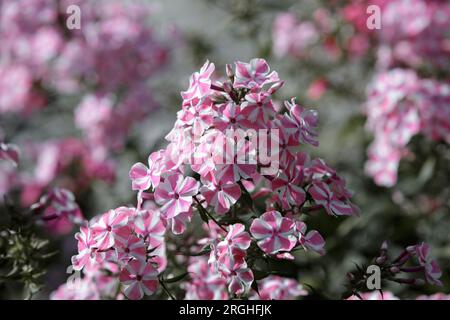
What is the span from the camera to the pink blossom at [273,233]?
47.1 inches

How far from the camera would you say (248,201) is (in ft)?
4.31

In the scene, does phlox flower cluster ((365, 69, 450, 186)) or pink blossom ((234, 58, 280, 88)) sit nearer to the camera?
pink blossom ((234, 58, 280, 88))

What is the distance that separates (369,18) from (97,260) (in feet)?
5.28

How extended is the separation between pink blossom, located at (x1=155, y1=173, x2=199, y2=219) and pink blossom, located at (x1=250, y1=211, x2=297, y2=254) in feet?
0.40

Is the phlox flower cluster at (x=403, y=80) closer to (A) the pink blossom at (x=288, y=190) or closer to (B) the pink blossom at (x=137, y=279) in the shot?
(A) the pink blossom at (x=288, y=190)

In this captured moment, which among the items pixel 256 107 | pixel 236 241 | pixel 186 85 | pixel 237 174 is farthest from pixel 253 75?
pixel 186 85

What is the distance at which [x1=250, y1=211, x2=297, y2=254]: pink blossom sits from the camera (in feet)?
3.93

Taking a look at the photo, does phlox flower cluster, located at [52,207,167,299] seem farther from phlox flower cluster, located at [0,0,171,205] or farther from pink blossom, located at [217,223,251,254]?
phlox flower cluster, located at [0,0,171,205]

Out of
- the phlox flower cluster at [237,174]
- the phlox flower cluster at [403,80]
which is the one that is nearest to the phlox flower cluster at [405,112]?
the phlox flower cluster at [403,80]

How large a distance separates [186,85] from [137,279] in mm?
1557

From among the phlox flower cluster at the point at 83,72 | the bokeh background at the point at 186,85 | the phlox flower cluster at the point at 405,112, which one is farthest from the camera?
the phlox flower cluster at the point at 83,72

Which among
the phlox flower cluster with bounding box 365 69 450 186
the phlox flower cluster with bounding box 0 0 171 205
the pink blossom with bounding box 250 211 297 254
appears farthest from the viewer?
the phlox flower cluster with bounding box 0 0 171 205

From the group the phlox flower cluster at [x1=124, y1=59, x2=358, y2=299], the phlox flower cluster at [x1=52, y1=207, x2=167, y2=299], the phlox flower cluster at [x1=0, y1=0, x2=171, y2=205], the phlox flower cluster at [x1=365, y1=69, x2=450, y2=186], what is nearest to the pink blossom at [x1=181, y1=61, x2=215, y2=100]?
the phlox flower cluster at [x1=124, y1=59, x2=358, y2=299]

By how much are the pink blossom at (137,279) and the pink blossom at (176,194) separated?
0.33 feet
